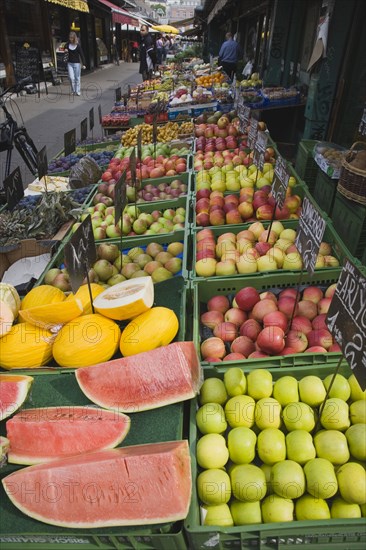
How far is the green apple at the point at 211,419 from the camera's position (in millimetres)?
1737

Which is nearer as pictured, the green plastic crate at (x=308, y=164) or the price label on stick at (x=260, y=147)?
the price label on stick at (x=260, y=147)

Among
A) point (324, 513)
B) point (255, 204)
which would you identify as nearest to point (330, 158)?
point (255, 204)

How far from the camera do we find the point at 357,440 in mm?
1584

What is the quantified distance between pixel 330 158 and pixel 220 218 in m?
1.87

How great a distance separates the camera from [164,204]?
4008 millimetres

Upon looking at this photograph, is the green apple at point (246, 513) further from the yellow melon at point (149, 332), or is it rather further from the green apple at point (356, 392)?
the yellow melon at point (149, 332)

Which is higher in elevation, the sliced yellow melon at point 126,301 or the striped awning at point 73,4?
the striped awning at point 73,4

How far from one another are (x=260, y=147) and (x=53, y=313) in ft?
9.22

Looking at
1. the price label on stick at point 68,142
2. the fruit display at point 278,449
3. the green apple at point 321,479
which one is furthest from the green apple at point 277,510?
the price label on stick at point 68,142

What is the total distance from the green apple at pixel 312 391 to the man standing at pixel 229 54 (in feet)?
42.2

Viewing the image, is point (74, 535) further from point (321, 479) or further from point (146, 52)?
point (146, 52)

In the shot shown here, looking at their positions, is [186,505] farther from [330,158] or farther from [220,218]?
[330,158]

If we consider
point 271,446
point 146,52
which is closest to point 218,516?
point 271,446

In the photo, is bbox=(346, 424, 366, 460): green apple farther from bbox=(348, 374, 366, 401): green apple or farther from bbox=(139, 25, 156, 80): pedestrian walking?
bbox=(139, 25, 156, 80): pedestrian walking
